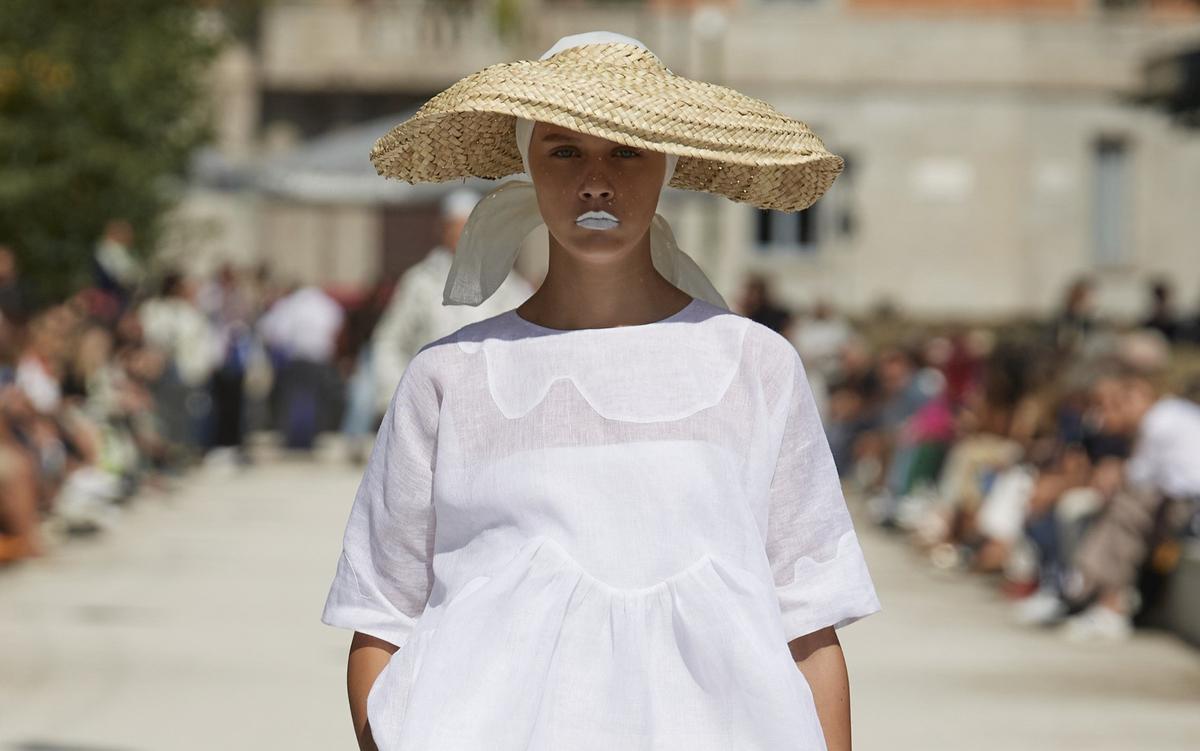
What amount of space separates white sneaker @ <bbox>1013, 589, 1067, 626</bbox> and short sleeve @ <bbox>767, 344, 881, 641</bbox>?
8448 millimetres

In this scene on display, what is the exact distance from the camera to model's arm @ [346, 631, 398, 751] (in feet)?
10.5

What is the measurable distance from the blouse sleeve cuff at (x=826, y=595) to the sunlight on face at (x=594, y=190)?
0.53 metres

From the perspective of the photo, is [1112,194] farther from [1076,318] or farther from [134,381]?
[134,381]

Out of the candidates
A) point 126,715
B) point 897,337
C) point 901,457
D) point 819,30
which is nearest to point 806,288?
point 819,30

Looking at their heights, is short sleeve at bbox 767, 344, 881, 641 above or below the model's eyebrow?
below

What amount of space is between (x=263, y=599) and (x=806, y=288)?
2036cm

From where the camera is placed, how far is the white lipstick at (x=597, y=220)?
321cm

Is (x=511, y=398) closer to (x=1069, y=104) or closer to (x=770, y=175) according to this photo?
(x=770, y=175)

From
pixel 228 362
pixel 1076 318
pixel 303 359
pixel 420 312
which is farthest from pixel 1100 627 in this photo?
pixel 303 359

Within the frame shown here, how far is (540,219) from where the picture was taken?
11.6 ft


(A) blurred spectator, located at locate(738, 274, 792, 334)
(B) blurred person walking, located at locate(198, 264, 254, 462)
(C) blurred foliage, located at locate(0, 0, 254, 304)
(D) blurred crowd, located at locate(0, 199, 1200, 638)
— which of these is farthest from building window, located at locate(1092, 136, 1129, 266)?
(C) blurred foliage, located at locate(0, 0, 254, 304)

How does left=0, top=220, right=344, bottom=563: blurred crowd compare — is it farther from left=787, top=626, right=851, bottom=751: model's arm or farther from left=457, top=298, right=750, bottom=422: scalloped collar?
left=787, top=626, right=851, bottom=751: model's arm

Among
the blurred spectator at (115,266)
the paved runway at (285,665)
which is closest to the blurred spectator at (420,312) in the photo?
the paved runway at (285,665)

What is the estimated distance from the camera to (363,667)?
3219 millimetres
